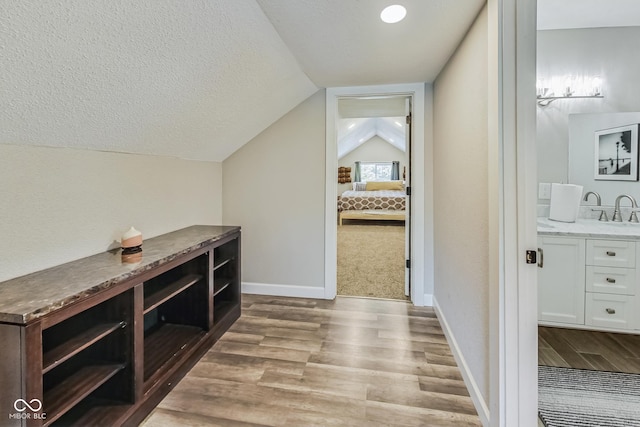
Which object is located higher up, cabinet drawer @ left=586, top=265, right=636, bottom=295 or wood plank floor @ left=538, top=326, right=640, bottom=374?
cabinet drawer @ left=586, top=265, right=636, bottom=295

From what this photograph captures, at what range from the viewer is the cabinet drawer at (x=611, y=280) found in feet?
6.95

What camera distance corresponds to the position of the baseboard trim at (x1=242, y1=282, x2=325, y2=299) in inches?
119

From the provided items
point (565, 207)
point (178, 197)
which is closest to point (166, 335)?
point (178, 197)

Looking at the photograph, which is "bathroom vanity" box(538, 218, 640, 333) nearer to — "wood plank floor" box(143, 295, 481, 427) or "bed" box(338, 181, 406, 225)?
"wood plank floor" box(143, 295, 481, 427)

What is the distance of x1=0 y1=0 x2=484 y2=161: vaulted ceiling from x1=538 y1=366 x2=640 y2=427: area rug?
2101 mm

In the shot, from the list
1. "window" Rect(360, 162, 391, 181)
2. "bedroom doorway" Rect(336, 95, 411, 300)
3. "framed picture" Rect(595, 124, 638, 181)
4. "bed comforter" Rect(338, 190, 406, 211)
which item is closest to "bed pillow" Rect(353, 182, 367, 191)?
"bedroom doorway" Rect(336, 95, 411, 300)

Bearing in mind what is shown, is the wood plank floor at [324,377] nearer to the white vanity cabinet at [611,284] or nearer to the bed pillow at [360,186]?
the white vanity cabinet at [611,284]

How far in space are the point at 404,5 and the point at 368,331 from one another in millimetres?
2158

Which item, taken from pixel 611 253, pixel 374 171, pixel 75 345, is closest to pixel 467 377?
pixel 611 253

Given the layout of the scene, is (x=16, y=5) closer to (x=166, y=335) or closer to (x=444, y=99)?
(x=166, y=335)

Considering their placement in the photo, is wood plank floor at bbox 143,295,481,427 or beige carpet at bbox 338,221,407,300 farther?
beige carpet at bbox 338,221,407,300

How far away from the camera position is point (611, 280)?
2152 mm

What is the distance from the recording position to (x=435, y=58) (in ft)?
7.14

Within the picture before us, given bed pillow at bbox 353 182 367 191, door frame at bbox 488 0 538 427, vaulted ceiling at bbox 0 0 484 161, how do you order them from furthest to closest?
bed pillow at bbox 353 182 367 191
door frame at bbox 488 0 538 427
vaulted ceiling at bbox 0 0 484 161
